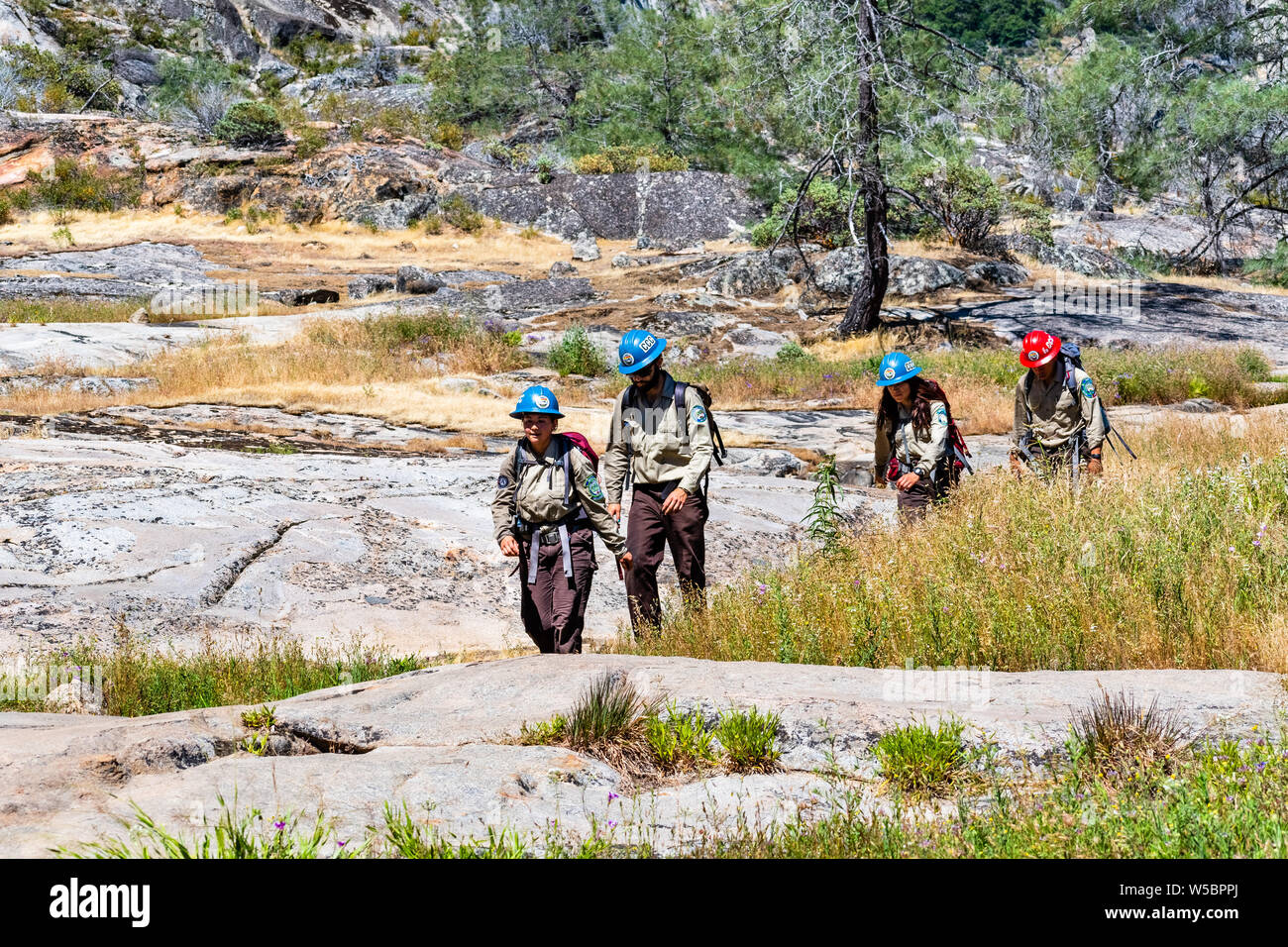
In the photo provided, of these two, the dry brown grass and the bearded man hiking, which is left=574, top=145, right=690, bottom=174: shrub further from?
the dry brown grass

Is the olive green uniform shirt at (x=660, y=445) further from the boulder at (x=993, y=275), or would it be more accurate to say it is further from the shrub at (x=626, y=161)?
the shrub at (x=626, y=161)

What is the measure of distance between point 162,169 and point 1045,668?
38.8 meters

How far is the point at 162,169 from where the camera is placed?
37.2 meters

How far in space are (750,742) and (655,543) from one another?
272 centimetres

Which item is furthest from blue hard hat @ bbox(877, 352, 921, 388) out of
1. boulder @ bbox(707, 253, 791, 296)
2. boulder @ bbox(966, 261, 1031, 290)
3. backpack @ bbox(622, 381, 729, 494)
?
boulder @ bbox(966, 261, 1031, 290)

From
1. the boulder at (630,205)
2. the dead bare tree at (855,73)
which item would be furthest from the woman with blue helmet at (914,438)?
the boulder at (630,205)

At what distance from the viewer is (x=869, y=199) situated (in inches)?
788

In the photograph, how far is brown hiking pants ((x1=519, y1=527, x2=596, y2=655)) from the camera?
579 centimetres

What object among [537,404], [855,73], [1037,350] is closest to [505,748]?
[537,404]

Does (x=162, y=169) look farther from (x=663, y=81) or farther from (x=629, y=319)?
(x=629, y=319)

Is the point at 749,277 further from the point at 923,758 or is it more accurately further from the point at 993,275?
the point at 923,758

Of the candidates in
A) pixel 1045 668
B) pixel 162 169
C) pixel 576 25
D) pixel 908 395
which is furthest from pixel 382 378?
pixel 576 25

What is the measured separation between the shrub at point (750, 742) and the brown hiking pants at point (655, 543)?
8.23 ft

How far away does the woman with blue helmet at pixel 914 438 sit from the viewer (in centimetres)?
720
